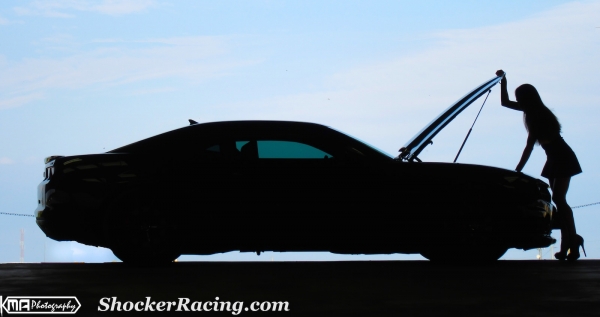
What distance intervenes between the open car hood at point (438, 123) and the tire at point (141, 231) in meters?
2.51

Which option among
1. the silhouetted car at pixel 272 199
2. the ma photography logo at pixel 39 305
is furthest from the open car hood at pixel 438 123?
the ma photography logo at pixel 39 305

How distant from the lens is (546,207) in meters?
9.31

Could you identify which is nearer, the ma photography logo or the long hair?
the ma photography logo

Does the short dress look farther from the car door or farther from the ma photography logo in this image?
the ma photography logo

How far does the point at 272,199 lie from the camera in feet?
28.7

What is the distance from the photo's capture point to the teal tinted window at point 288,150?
888cm

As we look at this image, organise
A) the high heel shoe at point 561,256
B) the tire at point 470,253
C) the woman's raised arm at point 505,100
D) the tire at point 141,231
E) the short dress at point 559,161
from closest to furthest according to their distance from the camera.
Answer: the tire at point 141,231 < the tire at point 470,253 < the short dress at point 559,161 < the high heel shoe at point 561,256 < the woman's raised arm at point 505,100

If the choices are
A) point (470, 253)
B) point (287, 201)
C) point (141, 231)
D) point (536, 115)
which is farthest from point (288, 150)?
point (536, 115)

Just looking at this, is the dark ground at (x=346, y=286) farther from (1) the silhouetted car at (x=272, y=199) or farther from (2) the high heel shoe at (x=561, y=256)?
(2) the high heel shoe at (x=561, y=256)

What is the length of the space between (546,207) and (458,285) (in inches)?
101

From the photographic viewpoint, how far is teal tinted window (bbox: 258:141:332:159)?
888 cm

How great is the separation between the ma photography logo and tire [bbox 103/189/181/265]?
2.52 m

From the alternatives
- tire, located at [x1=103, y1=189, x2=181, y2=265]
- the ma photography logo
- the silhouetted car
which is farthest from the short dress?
the ma photography logo

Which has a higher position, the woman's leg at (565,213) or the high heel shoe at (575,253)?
the woman's leg at (565,213)
